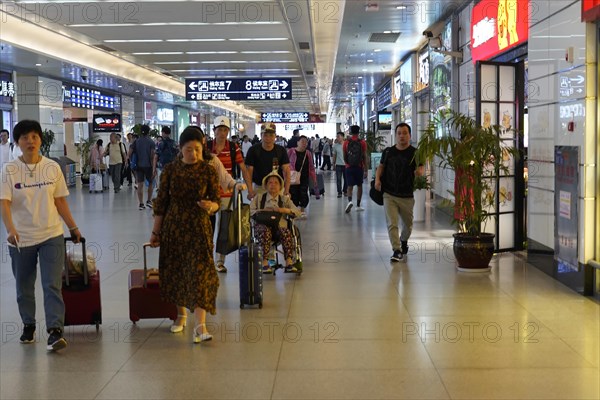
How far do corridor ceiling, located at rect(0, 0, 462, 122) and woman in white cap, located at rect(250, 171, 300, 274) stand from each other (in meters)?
5.49

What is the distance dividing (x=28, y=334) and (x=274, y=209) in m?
3.09

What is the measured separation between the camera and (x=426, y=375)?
4727 mm

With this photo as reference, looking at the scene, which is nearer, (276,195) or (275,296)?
(275,296)

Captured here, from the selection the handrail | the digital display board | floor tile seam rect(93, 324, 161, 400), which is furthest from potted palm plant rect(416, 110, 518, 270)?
the digital display board

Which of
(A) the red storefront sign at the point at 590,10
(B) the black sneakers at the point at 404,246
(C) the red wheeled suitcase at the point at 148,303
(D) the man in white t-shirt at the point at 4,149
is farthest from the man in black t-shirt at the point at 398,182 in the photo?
(D) the man in white t-shirt at the point at 4,149

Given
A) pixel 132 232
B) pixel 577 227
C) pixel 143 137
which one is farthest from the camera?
pixel 143 137

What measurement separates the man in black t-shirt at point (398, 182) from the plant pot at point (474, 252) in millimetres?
902

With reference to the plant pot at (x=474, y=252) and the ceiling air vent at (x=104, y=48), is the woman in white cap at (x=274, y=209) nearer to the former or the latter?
the plant pot at (x=474, y=252)

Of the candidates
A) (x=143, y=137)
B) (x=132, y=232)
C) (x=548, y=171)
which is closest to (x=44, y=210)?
(x=548, y=171)

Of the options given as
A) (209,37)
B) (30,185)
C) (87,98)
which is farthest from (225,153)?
(87,98)

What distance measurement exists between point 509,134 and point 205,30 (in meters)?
9.68

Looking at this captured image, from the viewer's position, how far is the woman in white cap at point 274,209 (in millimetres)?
8086

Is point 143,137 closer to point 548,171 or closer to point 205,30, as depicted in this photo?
point 205,30

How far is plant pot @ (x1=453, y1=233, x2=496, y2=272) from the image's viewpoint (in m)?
8.32
